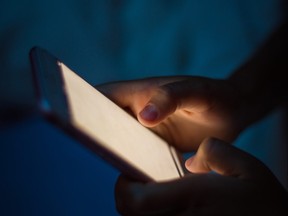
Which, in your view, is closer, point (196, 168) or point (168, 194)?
point (168, 194)

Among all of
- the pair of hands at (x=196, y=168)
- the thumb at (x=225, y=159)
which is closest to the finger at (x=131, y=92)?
the pair of hands at (x=196, y=168)

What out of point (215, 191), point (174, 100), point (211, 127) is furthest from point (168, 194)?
point (211, 127)

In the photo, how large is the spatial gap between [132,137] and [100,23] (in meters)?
0.49

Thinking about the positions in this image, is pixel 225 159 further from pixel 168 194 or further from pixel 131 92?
pixel 131 92

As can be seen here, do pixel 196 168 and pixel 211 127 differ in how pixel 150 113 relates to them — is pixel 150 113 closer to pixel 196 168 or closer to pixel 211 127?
pixel 196 168

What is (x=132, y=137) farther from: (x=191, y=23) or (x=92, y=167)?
(x=191, y=23)

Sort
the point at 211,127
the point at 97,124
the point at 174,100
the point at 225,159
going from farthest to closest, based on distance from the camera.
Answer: the point at 211,127 → the point at 174,100 → the point at 225,159 → the point at 97,124

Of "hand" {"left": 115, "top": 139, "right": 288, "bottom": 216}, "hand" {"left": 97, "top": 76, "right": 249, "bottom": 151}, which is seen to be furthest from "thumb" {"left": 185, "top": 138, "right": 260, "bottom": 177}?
"hand" {"left": 97, "top": 76, "right": 249, "bottom": 151}

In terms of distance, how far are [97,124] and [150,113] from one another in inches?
6.8

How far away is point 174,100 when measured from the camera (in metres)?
0.60

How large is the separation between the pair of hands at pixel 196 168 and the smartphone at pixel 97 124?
3 centimetres

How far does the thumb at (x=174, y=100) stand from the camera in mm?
570

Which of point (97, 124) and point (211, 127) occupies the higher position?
point (97, 124)

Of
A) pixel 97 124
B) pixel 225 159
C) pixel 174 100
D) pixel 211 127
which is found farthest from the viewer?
pixel 211 127
